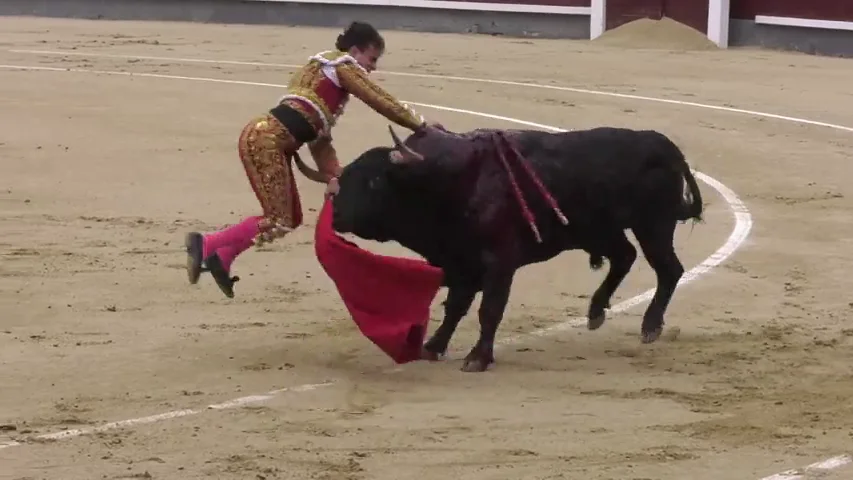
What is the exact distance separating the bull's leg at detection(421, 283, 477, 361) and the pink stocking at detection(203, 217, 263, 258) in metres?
0.60

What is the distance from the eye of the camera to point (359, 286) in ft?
15.1

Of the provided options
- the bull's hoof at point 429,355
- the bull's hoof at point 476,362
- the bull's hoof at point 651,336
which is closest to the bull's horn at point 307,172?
the bull's hoof at point 429,355

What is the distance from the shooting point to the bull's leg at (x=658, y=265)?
4.79 metres

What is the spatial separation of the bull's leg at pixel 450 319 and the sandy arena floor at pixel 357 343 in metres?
0.08

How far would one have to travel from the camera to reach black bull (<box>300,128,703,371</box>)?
14.6ft

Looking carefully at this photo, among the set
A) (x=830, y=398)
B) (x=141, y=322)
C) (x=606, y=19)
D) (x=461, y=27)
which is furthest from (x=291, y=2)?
(x=830, y=398)

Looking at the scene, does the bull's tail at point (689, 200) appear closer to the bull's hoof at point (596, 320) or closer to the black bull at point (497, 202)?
the black bull at point (497, 202)

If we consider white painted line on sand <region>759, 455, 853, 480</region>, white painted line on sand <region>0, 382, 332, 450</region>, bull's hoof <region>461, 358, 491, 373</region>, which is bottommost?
bull's hoof <region>461, 358, 491, 373</region>

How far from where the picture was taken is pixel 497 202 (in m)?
4.47

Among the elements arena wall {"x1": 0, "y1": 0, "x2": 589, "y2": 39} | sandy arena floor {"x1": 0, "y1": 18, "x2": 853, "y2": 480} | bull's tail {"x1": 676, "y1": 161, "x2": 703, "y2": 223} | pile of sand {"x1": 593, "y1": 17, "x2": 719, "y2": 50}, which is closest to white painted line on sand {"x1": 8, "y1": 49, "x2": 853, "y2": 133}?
sandy arena floor {"x1": 0, "y1": 18, "x2": 853, "y2": 480}

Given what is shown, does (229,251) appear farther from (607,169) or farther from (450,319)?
(607,169)

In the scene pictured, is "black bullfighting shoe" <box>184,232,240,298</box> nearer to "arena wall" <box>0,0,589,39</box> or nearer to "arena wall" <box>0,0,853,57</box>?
"arena wall" <box>0,0,853,57</box>

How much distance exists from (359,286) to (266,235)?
35 cm

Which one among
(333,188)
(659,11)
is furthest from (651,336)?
(659,11)
